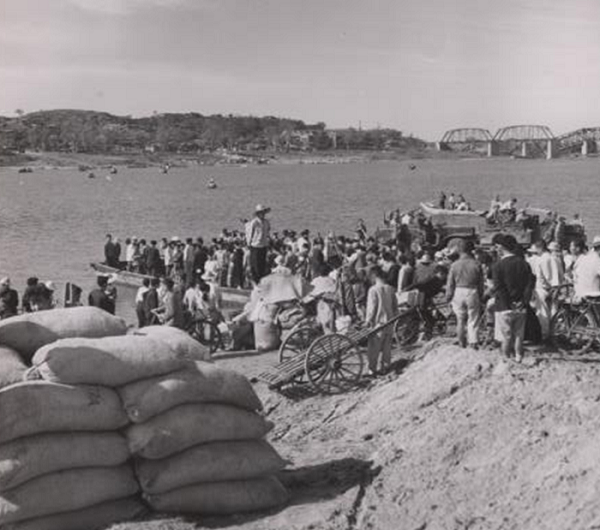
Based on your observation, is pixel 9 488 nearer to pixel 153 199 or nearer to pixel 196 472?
pixel 196 472

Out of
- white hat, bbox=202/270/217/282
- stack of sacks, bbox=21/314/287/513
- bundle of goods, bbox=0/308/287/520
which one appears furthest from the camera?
white hat, bbox=202/270/217/282

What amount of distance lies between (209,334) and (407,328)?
4.09 meters

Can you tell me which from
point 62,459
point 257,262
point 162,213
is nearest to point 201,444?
point 62,459

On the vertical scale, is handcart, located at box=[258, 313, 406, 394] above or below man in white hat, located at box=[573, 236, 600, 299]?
below

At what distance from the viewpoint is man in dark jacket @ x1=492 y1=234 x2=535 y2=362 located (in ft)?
35.8

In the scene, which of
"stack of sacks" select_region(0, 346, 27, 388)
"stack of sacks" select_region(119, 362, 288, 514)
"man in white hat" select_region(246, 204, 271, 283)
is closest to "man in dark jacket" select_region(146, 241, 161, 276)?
"man in white hat" select_region(246, 204, 271, 283)

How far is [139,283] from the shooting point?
1069 inches

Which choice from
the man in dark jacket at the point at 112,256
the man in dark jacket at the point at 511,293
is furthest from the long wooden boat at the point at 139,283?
the man in dark jacket at the point at 511,293

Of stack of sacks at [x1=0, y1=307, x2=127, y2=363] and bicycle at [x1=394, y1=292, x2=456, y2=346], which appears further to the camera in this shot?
bicycle at [x1=394, y1=292, x2=456, y2=346]

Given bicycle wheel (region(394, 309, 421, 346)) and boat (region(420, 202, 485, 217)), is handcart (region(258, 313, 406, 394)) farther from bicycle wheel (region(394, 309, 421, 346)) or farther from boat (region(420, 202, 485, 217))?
boat (region(420, 202, 485, 217))

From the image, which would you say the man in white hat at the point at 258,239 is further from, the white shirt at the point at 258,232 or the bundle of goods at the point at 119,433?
the bundle of goods at the point at 119,433

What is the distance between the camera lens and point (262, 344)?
51.1ft

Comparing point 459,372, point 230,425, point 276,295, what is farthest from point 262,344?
point 230,425

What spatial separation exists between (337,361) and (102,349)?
15.3 feet
